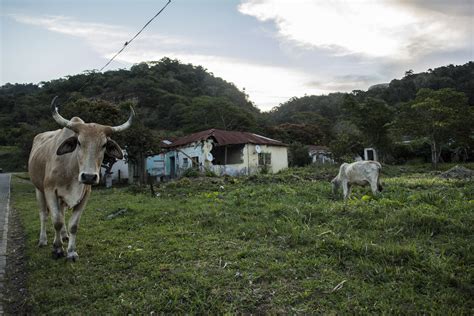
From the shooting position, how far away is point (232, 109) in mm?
42438

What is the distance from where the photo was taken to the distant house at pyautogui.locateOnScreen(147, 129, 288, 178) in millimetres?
23453

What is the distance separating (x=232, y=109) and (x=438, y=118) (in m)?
22.9

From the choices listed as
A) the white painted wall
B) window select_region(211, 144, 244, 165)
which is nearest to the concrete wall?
window select_region(211, 144, 244, 165)

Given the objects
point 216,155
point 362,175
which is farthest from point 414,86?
point 362,175

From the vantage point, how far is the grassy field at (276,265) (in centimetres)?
324

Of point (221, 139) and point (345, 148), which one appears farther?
point (345, 148)

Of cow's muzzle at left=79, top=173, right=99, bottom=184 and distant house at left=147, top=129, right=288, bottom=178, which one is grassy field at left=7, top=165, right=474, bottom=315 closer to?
cow's muzzle at left=79, top=173, right=99, bottom=184

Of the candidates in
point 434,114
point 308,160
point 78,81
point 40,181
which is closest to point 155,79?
point 78,81

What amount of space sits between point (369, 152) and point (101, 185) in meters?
25.8

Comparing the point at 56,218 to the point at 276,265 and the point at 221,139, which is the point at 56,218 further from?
the point at 221,139

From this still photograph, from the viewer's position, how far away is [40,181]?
578cm

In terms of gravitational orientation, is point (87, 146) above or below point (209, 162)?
above

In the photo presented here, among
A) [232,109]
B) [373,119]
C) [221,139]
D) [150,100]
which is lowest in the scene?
[221,139]

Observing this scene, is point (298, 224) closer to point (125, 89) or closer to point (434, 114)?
point (434, 114)
